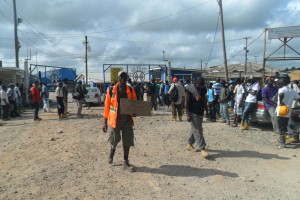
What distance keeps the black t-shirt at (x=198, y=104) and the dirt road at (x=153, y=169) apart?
3.17 feet

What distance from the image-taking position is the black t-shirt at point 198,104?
756cm

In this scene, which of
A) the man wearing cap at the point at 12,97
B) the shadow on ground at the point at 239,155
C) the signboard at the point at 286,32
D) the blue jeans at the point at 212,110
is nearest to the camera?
the shadow on ground at the point at 239,155

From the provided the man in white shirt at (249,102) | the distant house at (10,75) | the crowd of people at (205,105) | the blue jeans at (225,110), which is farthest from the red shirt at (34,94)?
the distant house at (10,75)

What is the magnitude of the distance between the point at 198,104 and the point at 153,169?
1792 millimetres

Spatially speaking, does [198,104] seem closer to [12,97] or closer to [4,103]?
[4,103]

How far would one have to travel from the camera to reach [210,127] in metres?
11.8

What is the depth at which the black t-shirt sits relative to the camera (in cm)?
756

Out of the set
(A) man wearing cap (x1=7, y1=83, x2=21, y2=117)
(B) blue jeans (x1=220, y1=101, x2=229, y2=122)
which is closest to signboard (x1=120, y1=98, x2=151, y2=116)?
(B) blue jeans (x1=220, y1=101, x2=229, y2=122)

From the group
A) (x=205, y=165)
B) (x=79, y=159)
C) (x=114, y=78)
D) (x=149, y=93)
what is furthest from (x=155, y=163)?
(x=114, y=78)

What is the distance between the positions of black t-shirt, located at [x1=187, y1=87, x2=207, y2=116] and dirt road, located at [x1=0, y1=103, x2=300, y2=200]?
968 mm

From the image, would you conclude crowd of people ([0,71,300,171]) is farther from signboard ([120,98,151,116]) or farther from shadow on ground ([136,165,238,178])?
shadow on ground ([136,165,238,178])

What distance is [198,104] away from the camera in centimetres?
756

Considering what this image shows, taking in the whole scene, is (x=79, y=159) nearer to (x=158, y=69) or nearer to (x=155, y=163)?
(x=155, y=163)

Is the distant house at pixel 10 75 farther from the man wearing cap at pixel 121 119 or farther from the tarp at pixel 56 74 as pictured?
the man wearing cap at pixel 121 119
